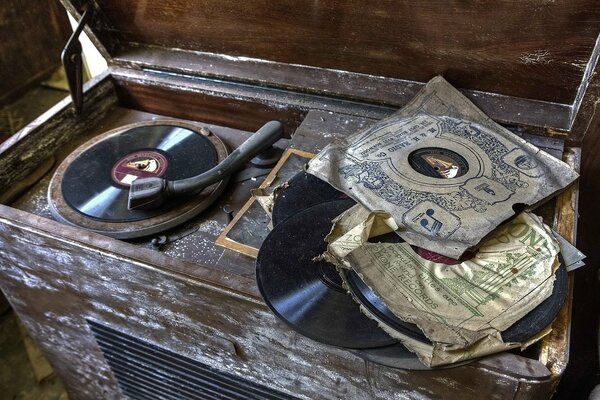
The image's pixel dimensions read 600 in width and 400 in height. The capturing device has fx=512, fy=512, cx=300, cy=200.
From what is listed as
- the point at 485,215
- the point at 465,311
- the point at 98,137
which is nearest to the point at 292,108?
the point at 98,137

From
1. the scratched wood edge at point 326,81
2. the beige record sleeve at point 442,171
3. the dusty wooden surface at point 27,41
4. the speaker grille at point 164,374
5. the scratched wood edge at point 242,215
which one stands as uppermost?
the scratched wood edge at point 326,81

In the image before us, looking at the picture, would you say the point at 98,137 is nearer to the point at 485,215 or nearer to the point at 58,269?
the point at 58,269

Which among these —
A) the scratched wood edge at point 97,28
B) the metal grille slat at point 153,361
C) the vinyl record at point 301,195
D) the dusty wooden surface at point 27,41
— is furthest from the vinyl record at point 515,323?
the dusty wooden surface at point 27,41

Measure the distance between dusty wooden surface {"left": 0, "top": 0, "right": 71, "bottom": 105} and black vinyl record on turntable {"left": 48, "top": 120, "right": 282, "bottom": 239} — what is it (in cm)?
200

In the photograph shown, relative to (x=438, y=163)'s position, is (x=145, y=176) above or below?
below

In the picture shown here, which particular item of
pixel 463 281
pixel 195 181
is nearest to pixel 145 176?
pixel 195 181

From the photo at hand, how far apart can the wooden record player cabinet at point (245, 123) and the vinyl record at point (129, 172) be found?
80 mm

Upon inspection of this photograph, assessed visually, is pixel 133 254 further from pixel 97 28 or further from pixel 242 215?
pixel 97 28

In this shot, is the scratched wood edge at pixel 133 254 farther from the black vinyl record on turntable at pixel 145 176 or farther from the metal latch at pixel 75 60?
the metal latch at pixel 75 60

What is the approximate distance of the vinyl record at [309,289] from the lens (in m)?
0.88

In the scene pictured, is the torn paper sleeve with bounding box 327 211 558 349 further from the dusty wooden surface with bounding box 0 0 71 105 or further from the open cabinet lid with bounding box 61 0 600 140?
the dusty wooden surface with bounding box 0 0 71 105

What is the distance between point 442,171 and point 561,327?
1.32 feet

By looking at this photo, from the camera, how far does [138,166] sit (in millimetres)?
1457

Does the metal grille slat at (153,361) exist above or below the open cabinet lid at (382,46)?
below
